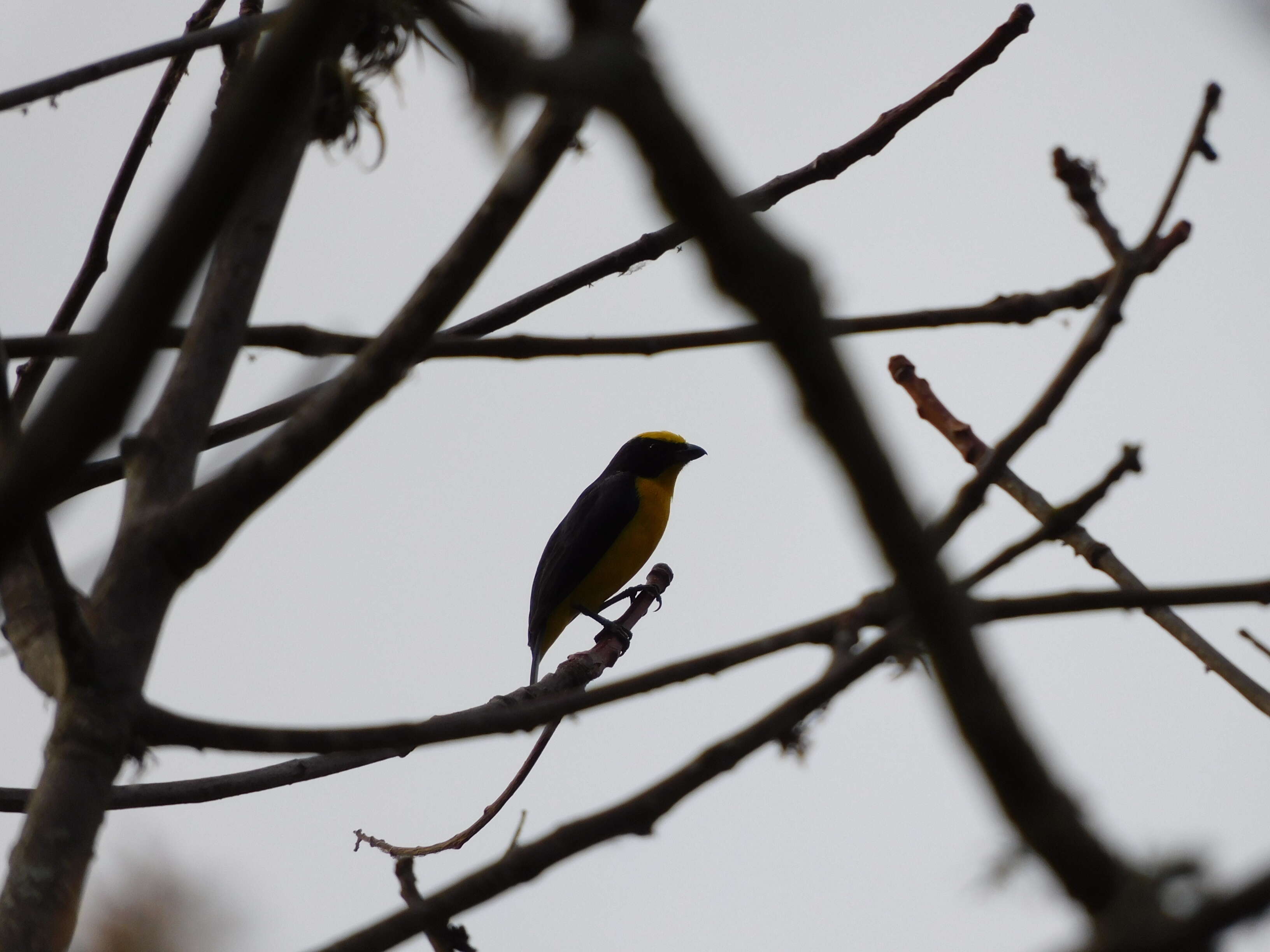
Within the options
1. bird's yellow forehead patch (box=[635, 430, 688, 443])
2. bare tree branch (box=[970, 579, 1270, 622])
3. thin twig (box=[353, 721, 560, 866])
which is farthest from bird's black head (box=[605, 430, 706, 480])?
bare tree branch (box=[970, 579, 1270, 622])

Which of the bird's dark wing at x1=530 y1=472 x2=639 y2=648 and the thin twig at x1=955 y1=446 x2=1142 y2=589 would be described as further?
the bird's dark wing at x1=530 y1=472 x2=639 y2=648

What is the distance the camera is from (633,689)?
186 centimetres

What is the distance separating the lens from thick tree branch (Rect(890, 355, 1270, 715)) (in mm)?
2213

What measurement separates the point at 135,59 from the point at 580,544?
18.7 ft

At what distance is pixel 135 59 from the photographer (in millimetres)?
2680

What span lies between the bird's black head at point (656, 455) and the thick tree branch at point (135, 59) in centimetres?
616

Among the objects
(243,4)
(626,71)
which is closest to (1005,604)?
(626,71)

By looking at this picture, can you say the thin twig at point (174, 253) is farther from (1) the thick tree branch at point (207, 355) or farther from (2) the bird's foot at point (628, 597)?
(2) the bird's foot at point (628, 597)

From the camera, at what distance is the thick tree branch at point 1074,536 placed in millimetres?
2213

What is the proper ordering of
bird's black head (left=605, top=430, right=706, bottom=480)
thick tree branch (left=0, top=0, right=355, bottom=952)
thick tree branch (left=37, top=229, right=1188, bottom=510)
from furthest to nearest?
bird's black head (left=605, top=430, right=706, bottom=480) → thick tree branch (left=37, top=229, right=1188, bottom=510) → thick tree branch (left=0, top=0, right=355, bottom=952)

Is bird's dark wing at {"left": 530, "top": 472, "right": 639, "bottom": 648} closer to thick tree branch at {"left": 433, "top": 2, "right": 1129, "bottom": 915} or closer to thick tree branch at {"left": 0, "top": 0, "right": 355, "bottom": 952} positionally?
thick tree branch at {"left": 0, "top": 0, "right": 355, "bottom": 952}

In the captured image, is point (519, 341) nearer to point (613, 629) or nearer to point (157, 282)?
point (157, 282)

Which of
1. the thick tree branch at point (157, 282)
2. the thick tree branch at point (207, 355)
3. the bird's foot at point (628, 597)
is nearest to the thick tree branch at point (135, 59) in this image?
the thick tree branch at point (207, 355)

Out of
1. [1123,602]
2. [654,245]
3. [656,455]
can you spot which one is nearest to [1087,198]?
[1123,602]
